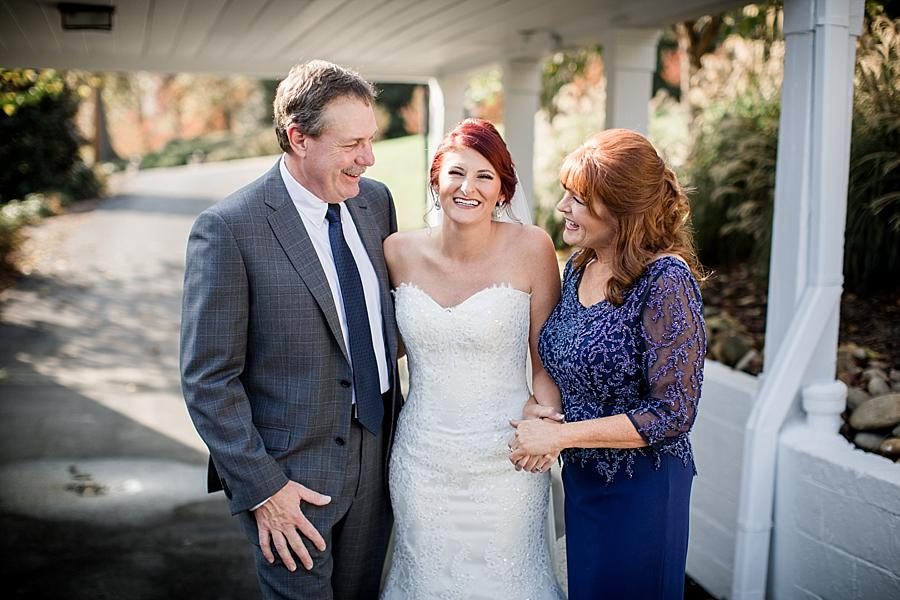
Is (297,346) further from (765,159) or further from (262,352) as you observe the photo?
(765,159)

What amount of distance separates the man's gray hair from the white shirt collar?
17cm

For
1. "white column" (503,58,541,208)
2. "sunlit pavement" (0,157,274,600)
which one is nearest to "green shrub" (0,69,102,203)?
"sunlit pavement" (0,157,274,600)

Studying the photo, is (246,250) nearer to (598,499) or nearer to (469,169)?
(469,169)

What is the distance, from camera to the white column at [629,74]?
5.46 metres

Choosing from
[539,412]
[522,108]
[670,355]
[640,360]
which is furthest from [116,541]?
[522,108]

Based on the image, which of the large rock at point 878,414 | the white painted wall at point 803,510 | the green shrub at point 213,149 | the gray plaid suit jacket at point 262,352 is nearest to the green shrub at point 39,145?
the white painted wall at point 803,510

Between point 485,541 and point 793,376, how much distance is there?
5.27ft

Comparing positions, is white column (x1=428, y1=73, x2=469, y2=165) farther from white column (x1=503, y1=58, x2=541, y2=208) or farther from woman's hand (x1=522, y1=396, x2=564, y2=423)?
woman's hand (x1=522, y1=396, x2=564, y2=423)

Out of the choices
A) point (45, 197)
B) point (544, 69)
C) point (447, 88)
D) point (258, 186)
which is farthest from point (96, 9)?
point (45, 197)

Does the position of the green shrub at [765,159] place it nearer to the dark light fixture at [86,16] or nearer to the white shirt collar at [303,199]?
the white shirt collar at [303,199]

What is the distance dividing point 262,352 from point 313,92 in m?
0.76

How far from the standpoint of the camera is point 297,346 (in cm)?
246

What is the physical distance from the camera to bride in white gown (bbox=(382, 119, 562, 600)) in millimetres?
2754

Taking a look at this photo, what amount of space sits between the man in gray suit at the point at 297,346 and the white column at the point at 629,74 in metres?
3.33
